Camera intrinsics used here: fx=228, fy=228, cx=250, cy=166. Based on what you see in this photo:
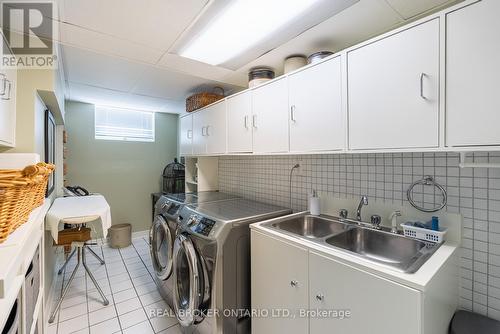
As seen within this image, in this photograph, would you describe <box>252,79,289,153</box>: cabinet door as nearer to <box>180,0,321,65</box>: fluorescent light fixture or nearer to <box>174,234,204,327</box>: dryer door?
<box>180,0,321,65</box>: fluorescent light fixture

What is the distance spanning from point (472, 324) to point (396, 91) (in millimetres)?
1195

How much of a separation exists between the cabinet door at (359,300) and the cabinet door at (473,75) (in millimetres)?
693

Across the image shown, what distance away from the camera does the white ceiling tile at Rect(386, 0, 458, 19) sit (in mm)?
1222

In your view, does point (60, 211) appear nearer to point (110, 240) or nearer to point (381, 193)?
point (110, 240)

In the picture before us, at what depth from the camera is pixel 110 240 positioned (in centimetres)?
368

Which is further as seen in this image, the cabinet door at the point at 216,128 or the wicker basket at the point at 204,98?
the wicker basket at the point at 204,98

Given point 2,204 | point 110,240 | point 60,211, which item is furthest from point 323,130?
point 110,240

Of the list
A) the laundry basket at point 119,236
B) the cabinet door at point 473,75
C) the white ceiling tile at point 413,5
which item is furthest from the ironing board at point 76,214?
the white ceiling tile at point 413,5

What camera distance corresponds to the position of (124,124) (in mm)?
4031

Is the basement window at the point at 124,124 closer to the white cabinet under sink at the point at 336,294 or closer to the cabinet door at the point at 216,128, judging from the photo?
the cabinet door at the point at 216,128

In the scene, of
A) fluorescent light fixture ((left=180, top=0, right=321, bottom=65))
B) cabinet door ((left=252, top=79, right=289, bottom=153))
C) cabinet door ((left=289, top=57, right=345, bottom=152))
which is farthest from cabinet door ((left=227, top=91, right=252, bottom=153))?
cabinet door ((left=289, top=57, right=345, bottom=152))

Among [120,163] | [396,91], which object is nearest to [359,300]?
[396,91]

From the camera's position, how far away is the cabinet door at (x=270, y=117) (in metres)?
1.76

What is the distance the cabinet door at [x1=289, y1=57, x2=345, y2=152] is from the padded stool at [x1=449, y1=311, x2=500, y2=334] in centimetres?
103
